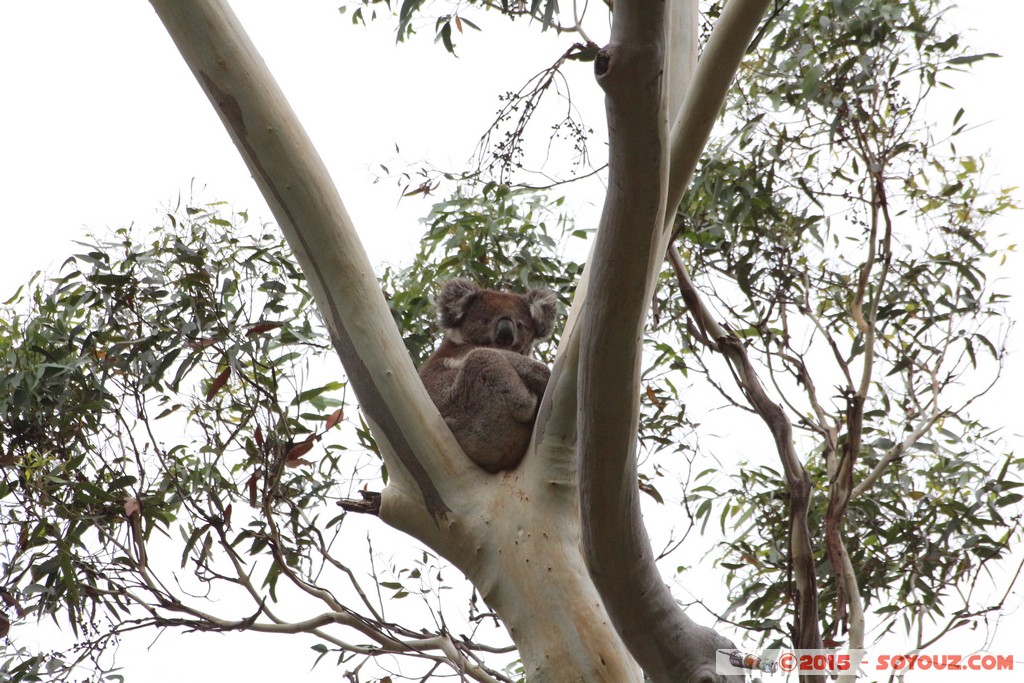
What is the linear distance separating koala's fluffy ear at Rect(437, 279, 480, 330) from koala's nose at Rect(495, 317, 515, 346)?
0.17 m

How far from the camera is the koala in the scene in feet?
9.43

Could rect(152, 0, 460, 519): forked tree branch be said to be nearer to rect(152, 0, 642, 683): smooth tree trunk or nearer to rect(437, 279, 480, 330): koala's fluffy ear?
rect(152, 0, 642, 683): smooth tree trunk

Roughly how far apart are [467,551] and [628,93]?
4.58ft

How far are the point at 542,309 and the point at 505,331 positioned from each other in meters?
0.21

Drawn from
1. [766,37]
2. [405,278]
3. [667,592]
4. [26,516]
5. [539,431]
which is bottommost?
[667,592]

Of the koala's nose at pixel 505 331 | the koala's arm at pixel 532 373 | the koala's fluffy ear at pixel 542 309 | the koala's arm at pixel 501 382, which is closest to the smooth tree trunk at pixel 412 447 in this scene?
the koala's arm at pixel 501 382

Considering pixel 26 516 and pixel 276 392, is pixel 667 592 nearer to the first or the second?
pixel 276 392

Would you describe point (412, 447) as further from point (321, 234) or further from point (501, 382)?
point (501, 382)

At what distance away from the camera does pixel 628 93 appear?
5.09ft

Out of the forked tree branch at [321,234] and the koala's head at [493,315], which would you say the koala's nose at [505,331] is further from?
the forked tree branch at [321,234]

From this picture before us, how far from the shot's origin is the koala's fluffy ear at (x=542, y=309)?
13.4 feet

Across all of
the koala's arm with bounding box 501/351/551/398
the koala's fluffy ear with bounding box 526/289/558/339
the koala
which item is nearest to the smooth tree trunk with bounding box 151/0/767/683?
the koala

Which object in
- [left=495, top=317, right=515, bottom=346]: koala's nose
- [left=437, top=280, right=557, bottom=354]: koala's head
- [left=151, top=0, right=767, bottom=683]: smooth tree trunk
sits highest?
[left=437, top=280, right=557, bottom=354]: koala's head

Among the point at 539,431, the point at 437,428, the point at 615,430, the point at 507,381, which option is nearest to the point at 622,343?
the point at 615,430
